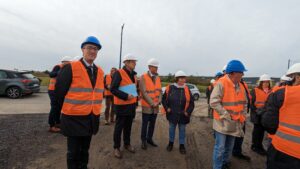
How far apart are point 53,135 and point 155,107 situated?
9.01 ft

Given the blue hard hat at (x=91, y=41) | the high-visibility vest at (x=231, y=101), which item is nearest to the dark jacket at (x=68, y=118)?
the blue hard hat at (x=91, y=41)

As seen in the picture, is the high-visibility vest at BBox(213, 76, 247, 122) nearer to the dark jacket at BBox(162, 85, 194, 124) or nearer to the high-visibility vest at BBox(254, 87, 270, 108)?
the dark jacket at BBox(162, 85, 194, 124)

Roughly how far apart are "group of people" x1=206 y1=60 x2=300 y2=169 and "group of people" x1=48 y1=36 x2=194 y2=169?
3.46ft

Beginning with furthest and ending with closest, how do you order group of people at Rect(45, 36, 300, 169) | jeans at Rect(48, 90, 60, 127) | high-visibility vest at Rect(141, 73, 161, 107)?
jeans at Rect(48, 90, 60, 127)
high-visibility vest at Rect(141, 73, 161, 107)
group of people at Rect(45, 36, 300, 169)

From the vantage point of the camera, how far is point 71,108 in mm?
2512

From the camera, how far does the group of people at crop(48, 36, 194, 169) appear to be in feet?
8.32

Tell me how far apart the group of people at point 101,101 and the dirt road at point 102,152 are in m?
0.24

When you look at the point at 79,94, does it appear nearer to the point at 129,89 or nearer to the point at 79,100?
the point at 79,100

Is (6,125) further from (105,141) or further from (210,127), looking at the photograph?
(210,127)

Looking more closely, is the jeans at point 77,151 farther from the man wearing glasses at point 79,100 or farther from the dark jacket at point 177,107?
the dark jacket at point 177,107

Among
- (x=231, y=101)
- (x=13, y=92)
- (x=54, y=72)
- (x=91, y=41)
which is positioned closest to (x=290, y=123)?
(x=231, y=101)

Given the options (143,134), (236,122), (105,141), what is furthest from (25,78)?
(236,122)

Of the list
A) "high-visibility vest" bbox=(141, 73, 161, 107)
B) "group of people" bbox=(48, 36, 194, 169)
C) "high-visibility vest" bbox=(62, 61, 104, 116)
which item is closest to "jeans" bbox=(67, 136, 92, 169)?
"group of people" bbox=(48, 36, 194, 169)

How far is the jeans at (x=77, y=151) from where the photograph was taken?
2592 millimetres
